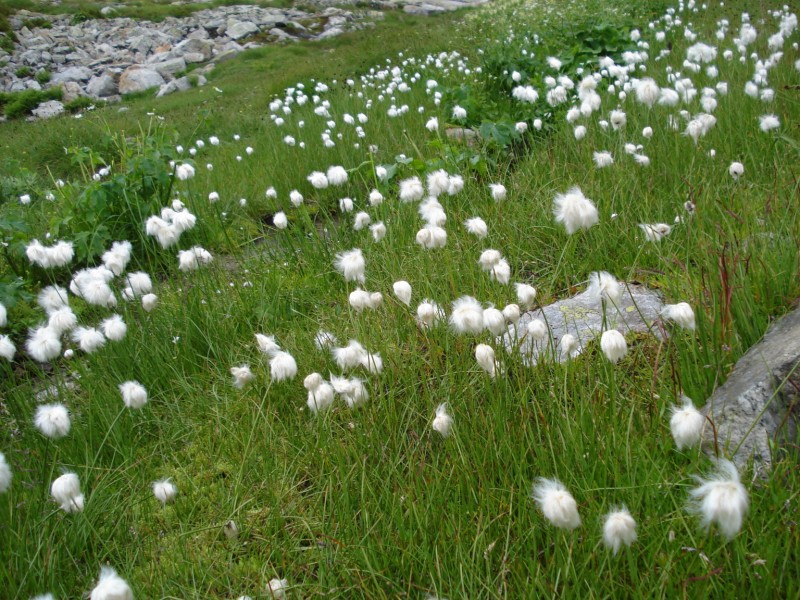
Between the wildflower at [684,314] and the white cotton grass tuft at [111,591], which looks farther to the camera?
the wildflower at [684,314]

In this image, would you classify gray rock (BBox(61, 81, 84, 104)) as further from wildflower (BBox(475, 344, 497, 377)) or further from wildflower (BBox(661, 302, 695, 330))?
wildflower (BBox(661, 302, 695, 330))

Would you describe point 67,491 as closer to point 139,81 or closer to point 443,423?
point 443,423

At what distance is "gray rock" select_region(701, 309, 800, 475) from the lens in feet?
6.64

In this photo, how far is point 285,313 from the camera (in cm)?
395

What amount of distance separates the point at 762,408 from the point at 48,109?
21422 mm

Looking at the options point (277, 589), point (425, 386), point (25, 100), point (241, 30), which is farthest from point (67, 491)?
point (241, 30)

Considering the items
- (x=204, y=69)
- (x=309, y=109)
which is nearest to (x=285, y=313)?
(x=309, y=109)

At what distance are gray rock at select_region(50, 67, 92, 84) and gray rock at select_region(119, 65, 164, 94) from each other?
2.43m

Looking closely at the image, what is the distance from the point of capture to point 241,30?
81.5 ft

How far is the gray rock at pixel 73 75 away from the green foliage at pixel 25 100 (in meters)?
2.22

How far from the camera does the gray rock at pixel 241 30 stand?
24666 mm

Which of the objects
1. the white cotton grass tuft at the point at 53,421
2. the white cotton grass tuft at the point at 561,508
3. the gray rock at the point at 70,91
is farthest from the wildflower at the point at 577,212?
the gray rock at the point at 70,91

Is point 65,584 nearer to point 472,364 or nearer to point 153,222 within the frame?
point 472,364

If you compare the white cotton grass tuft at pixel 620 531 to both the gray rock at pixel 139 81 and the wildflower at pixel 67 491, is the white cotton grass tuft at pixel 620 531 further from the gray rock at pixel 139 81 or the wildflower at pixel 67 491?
the gray rock at pixel 139 81
